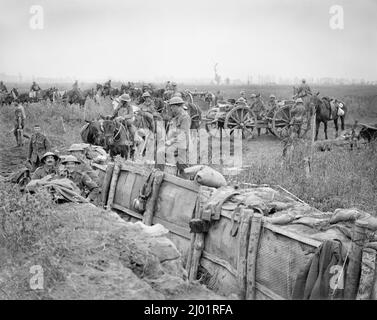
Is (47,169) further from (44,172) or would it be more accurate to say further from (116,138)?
(116,138)

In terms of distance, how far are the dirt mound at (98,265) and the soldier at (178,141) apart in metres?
2.97

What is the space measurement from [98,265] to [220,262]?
5.72ft

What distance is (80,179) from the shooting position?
7332 millimetres

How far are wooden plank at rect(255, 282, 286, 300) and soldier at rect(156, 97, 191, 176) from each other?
3611mm

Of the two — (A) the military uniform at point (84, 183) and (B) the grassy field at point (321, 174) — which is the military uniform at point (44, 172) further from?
(B) the grassy field at point (321, 174)

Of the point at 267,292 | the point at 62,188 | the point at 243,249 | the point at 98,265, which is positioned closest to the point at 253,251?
the point at 243,249

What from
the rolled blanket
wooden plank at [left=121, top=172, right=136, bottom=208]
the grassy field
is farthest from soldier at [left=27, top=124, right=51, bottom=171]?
the grassy field

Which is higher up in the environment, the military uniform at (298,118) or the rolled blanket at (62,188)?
the military uniform at (298,118)

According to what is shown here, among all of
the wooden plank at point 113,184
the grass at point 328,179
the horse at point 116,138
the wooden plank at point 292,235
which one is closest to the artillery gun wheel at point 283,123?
the grass at point 328,179

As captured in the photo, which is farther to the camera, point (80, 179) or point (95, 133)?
point (95, 133)

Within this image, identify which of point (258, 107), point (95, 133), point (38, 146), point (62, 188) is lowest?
point (62, 188)

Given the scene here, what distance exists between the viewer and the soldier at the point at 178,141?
8.33 metres

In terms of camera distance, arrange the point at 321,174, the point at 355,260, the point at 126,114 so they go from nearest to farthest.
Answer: the point at 355,260 < the point at 321,174 < the point at 126,114

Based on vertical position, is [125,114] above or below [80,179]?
above
